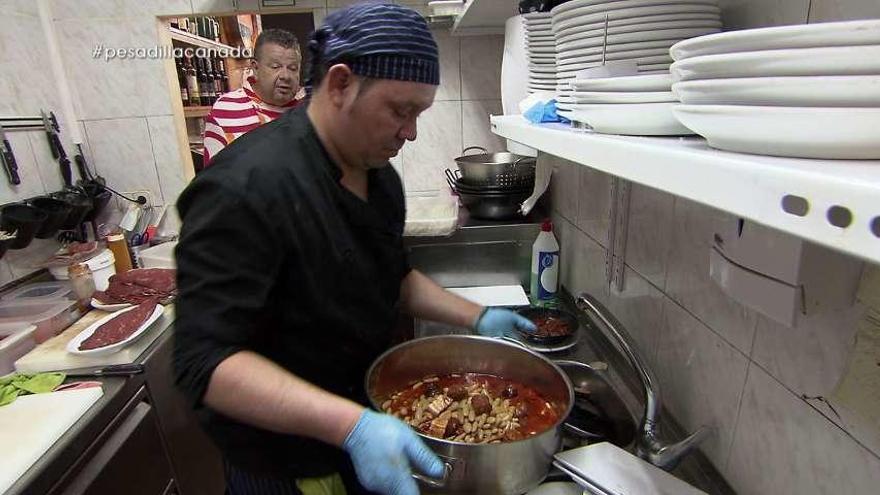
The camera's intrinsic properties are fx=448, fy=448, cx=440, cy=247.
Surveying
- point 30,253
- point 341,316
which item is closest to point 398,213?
point 341,316

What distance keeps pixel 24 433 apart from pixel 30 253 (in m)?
1.12

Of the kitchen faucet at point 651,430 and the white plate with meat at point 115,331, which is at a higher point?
the kitchen faucet at point 651,430

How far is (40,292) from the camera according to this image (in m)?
1.76

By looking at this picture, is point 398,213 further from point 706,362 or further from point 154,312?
point 154,312

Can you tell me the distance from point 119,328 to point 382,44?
4.55 feet

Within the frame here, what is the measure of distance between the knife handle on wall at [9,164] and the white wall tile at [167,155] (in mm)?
511

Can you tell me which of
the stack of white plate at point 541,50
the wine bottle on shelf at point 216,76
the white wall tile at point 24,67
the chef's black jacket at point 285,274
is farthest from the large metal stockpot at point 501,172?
the wine bottle on shelf at point 216,76

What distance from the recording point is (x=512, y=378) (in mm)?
1047

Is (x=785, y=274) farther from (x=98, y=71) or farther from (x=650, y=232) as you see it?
(x=98, y=71)

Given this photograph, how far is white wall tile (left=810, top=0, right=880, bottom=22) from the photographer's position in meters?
0.47

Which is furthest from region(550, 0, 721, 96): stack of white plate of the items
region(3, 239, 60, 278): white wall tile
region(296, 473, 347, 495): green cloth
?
region(3, 239, 60, 278): white wall tile

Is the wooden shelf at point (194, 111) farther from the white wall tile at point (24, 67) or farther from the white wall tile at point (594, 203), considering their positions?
the white wall tile at point (594, 203)

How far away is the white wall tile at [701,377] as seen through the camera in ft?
2.53

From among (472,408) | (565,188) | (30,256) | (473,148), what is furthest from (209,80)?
(472,408)
